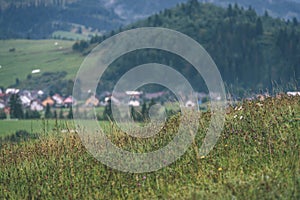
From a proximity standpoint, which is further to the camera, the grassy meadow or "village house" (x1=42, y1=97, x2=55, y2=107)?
"village house" (x1=42, y1=97, x2=55, y2=107)

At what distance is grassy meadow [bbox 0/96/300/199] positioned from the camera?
769 cm

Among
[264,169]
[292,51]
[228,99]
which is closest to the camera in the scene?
[264,169]

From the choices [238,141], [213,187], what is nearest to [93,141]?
[238,141]

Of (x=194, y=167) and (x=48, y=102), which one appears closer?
(x=194, y=167)

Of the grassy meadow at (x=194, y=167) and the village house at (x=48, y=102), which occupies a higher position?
the grassy meadow at (x=194, y=167)

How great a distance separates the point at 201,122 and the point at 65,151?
2.53 meters

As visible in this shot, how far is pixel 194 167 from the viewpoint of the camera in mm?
9172

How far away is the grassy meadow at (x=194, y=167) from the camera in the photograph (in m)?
7.69

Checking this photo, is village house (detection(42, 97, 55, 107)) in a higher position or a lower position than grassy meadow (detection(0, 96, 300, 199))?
lower

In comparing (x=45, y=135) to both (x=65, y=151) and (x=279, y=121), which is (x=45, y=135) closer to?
(x=65, y=151)

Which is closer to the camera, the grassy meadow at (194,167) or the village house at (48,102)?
the grassy meadow at (194,167)

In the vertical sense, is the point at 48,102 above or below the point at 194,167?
below

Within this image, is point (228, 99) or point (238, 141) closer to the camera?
point (238, 141)

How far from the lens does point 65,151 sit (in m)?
10.8
